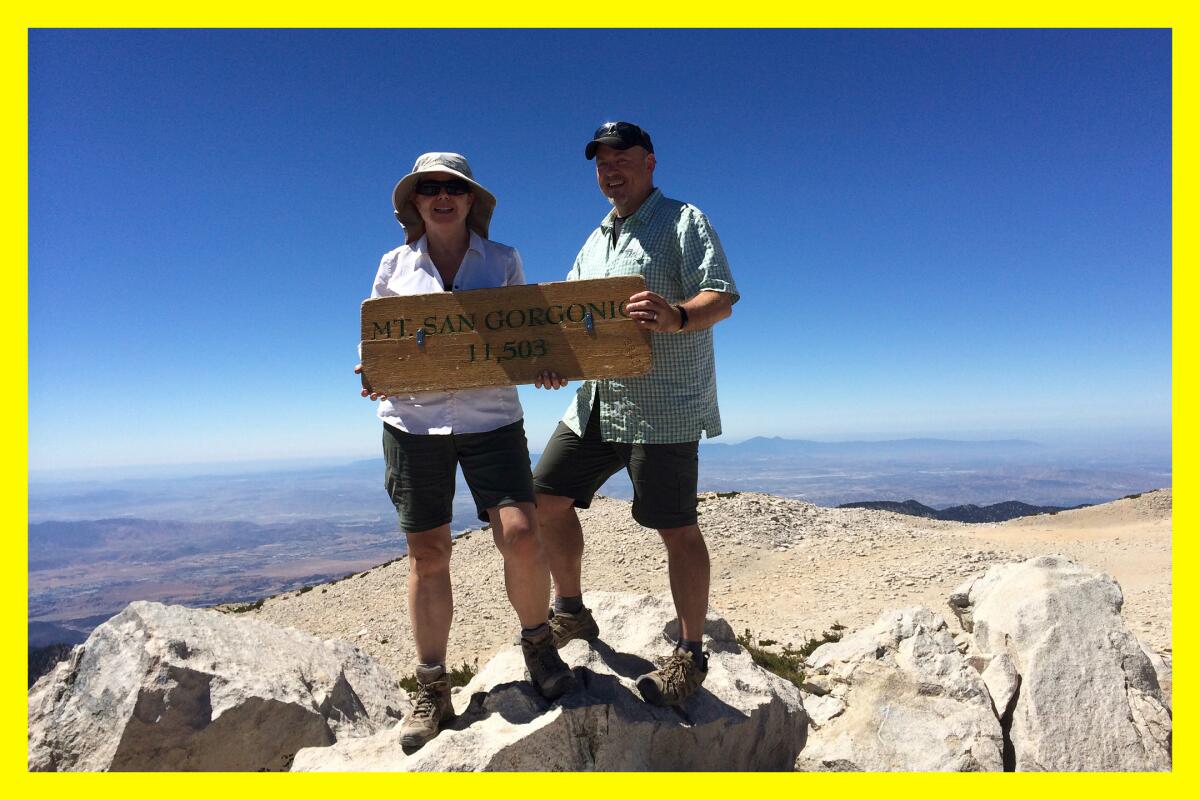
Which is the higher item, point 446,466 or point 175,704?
point 446,466

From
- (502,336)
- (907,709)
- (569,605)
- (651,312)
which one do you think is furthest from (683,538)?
(907,709)

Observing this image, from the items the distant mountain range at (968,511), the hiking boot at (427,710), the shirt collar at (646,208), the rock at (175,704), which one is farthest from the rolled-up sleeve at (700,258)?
the distant mountain range at (968,511)

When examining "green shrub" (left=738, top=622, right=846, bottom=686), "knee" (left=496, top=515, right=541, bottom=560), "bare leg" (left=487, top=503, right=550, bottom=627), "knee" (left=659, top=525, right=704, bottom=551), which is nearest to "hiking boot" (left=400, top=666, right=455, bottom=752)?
"bare leg" (left=487, top=503, right=550, bottom=627)

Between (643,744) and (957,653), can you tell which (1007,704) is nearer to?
(957,653)

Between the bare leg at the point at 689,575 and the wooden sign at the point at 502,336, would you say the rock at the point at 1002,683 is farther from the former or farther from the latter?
the wooden sign at the point at 502,336

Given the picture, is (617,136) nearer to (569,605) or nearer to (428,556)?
(428,556)
